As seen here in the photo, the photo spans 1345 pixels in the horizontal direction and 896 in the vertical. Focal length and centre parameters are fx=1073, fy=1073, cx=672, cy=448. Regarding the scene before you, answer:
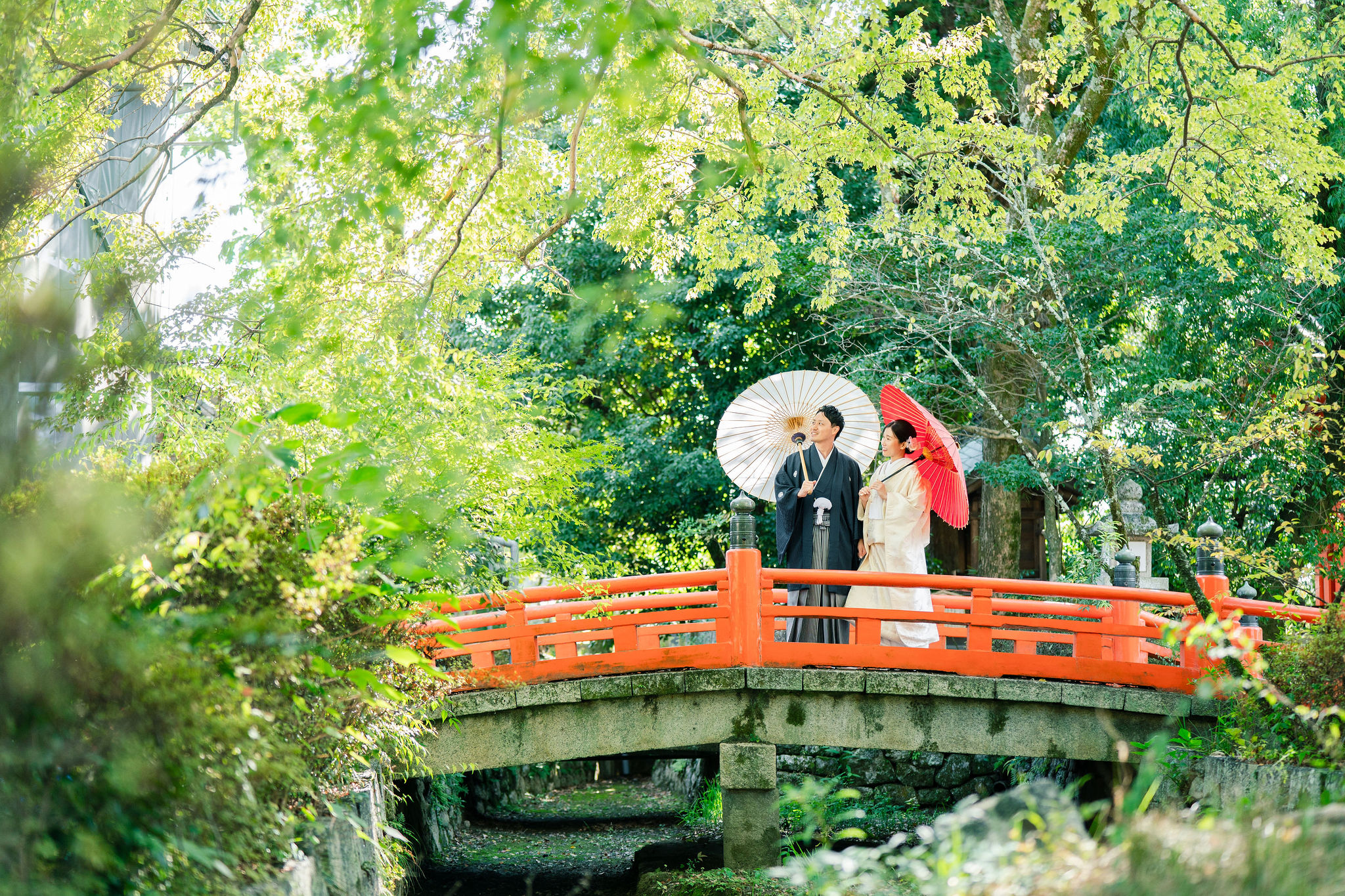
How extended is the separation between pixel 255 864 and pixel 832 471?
16.2 feet

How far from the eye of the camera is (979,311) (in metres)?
10.5

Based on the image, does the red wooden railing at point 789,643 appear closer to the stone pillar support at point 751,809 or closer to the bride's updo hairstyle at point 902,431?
the stone pillar support at point 751,809

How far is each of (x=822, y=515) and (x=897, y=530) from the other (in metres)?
0.54

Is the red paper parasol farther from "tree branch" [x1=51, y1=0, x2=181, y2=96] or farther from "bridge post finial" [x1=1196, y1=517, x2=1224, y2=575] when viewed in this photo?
"tree branch" [x1=51, y1=0, x2=181, y2=96]

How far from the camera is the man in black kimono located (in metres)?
7.67

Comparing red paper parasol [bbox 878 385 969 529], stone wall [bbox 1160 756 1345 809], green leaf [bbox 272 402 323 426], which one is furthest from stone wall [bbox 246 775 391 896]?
red paper parasol [bbox 878 385 969 529]

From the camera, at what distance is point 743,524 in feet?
23.7

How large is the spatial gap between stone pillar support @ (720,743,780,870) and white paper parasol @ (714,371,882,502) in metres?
1.83

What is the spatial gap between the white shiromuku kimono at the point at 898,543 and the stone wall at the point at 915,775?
306cm

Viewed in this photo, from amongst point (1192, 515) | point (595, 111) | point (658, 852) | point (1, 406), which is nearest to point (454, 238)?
point (595, 111)

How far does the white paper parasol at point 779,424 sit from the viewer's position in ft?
25.5

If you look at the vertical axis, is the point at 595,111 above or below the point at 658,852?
above

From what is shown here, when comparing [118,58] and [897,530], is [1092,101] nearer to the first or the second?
[897,530]

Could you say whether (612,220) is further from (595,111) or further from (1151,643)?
(1151,643)
